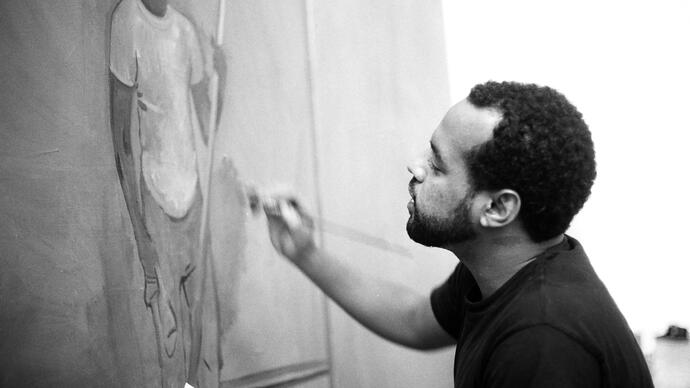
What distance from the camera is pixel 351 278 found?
140cm

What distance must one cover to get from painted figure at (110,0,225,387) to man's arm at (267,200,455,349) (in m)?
0.19

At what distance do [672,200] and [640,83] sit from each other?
1.32ft

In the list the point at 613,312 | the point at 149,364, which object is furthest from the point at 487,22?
the point at 149,364

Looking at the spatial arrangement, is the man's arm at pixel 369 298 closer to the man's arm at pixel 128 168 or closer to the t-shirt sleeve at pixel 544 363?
the man's arm at pixel 128 168

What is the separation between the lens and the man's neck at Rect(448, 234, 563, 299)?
1172mm

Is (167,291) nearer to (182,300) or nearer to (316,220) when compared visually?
(182,300)

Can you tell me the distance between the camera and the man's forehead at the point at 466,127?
1125mm

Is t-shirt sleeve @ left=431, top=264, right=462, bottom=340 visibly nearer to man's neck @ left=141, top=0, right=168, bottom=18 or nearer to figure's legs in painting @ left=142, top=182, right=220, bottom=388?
figure's legs in painting @ left=142, top=182, right=220, bottom=388

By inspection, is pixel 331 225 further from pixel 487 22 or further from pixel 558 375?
pixel 487 22

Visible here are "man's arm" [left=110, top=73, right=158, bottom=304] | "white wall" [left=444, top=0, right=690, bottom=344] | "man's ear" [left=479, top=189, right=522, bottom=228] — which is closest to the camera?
"man's arm" [left=110, top=73, right=158, bottom=304]

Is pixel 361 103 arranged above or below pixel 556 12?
below

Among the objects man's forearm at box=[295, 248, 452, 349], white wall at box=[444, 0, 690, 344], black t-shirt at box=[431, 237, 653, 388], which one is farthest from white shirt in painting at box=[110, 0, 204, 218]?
white wall at box=[444, 0, 690, 344]

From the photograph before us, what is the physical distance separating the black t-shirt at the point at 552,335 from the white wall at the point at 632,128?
47.4 inches

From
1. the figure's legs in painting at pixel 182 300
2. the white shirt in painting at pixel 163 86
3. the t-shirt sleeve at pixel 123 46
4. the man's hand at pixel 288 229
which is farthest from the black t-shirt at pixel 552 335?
the t-shirt sleeve at pixel 123 46
